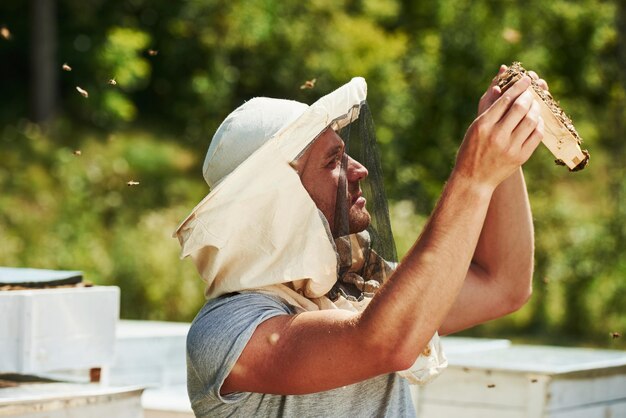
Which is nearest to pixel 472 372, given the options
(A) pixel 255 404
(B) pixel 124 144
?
(A) pixel 255 404

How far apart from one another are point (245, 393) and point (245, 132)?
1.79 ft

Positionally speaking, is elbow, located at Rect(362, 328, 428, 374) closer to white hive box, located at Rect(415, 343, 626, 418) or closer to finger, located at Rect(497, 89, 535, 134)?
finger, located at Rect(497, 89, 535, 134)

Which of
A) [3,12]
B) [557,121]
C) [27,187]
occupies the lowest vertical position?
[27,187]

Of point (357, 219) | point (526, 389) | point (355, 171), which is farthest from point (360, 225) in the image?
point (526, 389)

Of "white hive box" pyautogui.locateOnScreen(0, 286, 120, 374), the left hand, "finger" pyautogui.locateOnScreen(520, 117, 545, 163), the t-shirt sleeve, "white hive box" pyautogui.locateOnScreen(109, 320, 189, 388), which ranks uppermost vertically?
the left hand

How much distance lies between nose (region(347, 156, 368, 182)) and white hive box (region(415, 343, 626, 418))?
1.66m

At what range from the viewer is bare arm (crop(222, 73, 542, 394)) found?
186cm

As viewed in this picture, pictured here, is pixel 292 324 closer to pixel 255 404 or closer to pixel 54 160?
pixel 255 404

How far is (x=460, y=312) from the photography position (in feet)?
8.14

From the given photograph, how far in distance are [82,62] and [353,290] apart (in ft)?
59.5

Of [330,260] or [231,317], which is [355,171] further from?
[231,317]

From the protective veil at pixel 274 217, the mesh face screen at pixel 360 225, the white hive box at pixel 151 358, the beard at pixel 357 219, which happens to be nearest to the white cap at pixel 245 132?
the protective veil at pixel 274 217

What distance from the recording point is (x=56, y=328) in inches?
131

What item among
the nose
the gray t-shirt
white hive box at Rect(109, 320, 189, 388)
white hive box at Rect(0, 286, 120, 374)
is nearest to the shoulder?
the gray t-shirt
